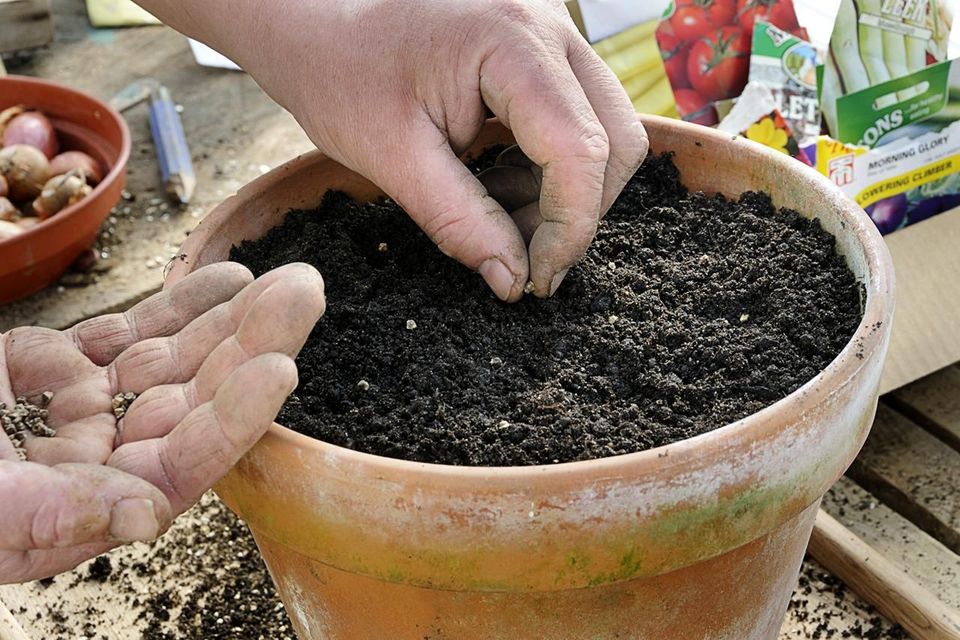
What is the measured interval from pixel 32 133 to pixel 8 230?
367 mm

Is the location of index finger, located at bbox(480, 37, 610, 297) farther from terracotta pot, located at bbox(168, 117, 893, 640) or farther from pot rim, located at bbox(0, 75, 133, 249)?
pot rim, located at bbox(0, 75, 133, 249)

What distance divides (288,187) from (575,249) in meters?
0.42

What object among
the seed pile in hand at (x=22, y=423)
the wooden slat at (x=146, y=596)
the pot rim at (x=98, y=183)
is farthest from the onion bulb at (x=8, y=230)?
the seed pile in hand at (x=22, y=423)

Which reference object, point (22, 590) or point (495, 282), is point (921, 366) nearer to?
point (495, 282)

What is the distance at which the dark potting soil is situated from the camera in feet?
2.93

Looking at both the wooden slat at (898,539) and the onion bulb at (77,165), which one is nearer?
the wooden slat at (898,539)

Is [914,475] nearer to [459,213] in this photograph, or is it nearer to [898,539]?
[898,539]

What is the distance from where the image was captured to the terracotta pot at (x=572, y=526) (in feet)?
2.59

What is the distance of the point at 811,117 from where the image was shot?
5.59ft

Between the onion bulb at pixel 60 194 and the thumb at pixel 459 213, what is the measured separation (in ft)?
4.38

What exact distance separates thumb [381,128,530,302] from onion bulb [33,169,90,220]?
1334mm

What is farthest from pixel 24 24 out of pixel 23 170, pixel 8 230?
pixel 8 230

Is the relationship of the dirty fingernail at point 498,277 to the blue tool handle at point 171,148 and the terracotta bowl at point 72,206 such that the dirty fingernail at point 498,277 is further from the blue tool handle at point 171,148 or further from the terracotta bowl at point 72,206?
the blue tool handle at point 171,148

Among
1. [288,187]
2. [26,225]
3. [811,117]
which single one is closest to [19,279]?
[26,225]
